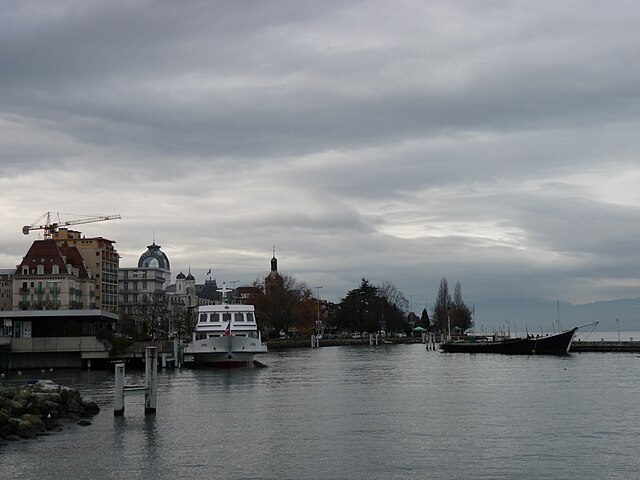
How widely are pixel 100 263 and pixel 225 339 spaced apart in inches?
3947

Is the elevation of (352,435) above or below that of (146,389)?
below

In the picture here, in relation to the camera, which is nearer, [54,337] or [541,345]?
[54,337]

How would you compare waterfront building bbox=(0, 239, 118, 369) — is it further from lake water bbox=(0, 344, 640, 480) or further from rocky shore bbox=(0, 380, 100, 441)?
rocky shore bbox=(0, 380, 100, 441)

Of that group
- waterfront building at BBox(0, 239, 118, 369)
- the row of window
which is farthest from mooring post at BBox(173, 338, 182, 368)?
waterfront building at BBox(0, 239, 118, 369)

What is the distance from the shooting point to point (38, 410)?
124ft

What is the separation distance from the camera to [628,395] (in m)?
50.4

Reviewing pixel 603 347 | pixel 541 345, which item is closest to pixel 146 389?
pixel 541 345

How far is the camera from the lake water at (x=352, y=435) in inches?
1098

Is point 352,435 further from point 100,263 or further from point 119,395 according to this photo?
point 100,263

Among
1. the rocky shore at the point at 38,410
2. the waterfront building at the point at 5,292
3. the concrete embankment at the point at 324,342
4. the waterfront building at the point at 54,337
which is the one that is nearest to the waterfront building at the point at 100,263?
the waterfront building at the point at 5,292

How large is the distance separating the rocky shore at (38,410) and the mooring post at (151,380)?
2532 mm

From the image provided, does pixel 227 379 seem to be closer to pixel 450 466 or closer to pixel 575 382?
pixel 575 382

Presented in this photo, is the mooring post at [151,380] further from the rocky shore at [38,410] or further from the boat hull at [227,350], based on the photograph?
the boat hull at [227,350]

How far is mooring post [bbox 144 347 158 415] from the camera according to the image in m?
41.2
